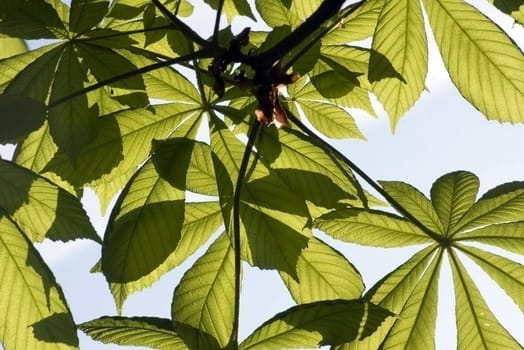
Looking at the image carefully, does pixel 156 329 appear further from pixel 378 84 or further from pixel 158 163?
pixel 378 84

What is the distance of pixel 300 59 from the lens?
4.50 feet

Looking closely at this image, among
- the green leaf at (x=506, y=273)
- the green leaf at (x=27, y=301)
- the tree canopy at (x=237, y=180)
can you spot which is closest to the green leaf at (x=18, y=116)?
the tree canopy at (x=237, y=180)

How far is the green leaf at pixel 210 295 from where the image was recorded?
130cm

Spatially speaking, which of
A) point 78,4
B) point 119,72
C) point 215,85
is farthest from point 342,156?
point 78,4

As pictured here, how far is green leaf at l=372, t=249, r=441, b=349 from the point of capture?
4.65 ft

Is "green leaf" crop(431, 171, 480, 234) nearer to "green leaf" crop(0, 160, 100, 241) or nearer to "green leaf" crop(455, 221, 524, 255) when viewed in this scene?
"green leaf" crop(455, 221, 524, 255)

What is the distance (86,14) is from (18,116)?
0.83 ft

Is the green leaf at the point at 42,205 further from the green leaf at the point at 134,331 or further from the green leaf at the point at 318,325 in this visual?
the green leaf at the point at 318,325

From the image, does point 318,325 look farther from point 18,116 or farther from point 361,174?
point 18,116

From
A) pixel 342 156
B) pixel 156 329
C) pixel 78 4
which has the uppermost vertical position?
pixel 78 4

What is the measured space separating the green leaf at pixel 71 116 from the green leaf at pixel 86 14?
0.07m

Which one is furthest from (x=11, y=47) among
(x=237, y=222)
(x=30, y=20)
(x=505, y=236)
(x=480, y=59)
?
(x=505, y=236)

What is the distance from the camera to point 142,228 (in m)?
1.32

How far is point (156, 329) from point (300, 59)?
483 millimetres
